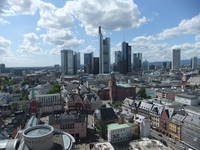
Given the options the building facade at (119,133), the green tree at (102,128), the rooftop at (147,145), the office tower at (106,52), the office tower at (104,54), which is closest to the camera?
the rooftop at (147,145)

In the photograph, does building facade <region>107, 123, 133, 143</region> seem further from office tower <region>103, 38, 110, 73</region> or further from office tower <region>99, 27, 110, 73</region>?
office tower <region>103, 38, 110, 73</region>

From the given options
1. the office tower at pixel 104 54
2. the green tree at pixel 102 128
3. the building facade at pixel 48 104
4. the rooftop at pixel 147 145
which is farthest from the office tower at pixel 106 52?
the rooftop at pixel 147 145

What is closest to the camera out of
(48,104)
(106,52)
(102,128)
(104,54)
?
(102,128)

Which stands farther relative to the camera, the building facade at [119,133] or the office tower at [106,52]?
the office tower at [106,52]

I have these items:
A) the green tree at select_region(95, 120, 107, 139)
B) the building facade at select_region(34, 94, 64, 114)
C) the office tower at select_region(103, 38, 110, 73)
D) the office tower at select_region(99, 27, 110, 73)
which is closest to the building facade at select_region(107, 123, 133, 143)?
the green tree at select_region(95, 120, 107, 139)

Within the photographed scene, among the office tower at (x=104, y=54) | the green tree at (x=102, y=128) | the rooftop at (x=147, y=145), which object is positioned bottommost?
the rooftop at (x=147, y=145)

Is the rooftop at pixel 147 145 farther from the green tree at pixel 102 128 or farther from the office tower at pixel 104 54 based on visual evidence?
the office tower at pixel 104 54

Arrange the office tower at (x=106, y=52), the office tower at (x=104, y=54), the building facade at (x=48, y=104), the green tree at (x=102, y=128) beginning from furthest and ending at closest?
the office tower at (x=106, y=52) < the office tower at (x=104, y=54) < the building facade at (x=48, y=104) < the green tree at (x=102, y=128)

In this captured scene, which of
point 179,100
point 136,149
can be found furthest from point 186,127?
point 179,100

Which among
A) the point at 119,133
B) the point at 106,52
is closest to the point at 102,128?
the point at 119,133

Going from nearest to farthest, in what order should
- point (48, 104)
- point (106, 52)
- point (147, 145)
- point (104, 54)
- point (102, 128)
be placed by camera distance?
point (147, 145)
point (102, 128)
point (48, 104)
point (104, 54)
point (106, 52)

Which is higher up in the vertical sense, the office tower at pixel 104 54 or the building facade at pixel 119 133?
the office tower at pixel 104 54

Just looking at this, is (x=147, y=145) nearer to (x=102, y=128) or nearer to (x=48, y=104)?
(x=102, y=128)

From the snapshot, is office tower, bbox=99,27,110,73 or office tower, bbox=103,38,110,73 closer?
office tower, bbox=99,27,110,73
